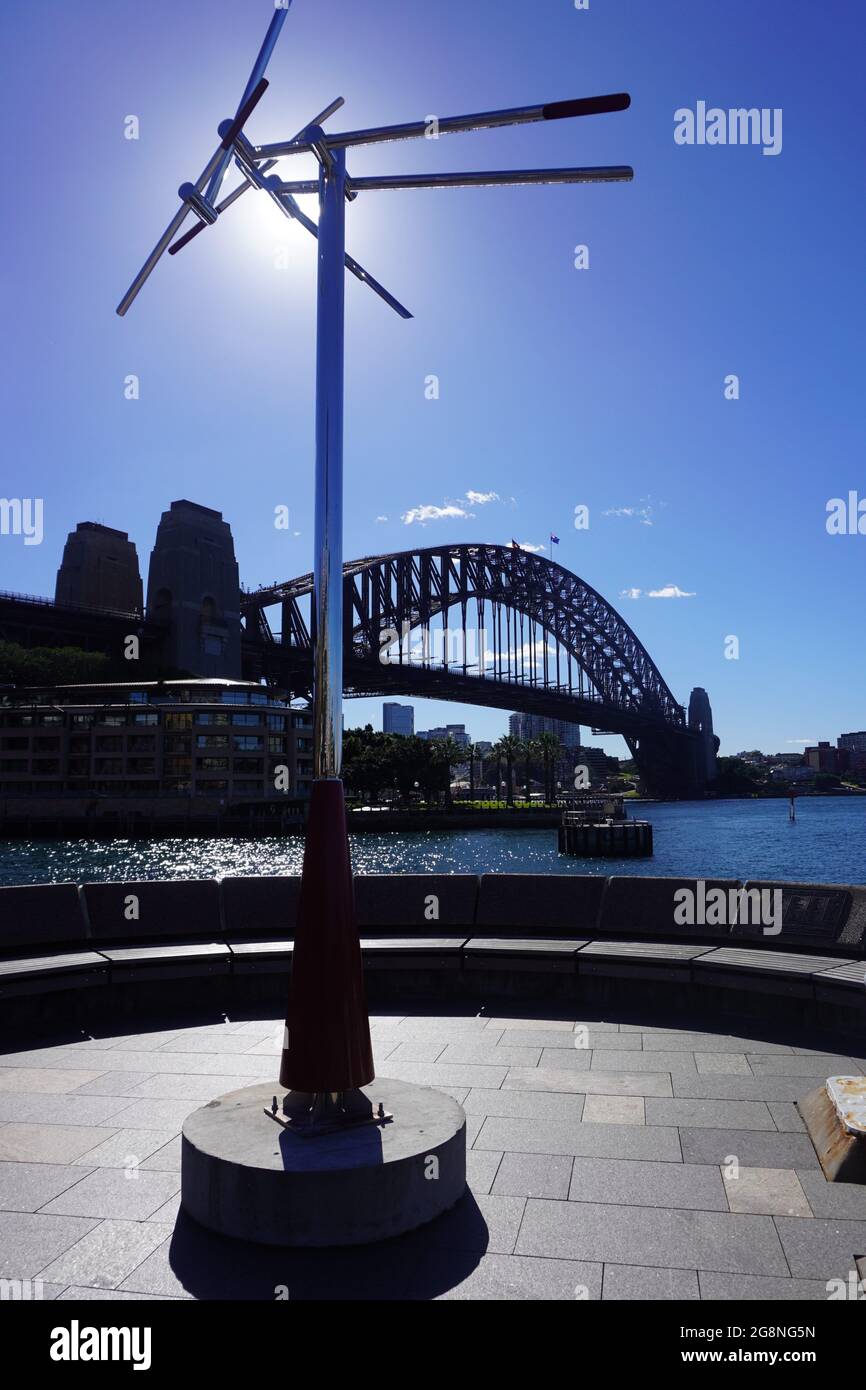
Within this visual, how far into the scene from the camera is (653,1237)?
3682 mm

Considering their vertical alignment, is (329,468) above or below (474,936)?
→ above

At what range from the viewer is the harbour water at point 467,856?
4628cm

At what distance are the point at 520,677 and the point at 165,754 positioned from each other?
126 ft

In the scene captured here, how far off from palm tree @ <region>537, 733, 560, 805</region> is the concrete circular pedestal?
9401 cm

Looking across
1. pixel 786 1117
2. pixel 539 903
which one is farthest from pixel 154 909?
pixel 786 1117

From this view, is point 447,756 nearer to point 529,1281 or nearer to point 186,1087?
point 186,1087

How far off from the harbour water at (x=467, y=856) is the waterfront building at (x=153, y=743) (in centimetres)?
634

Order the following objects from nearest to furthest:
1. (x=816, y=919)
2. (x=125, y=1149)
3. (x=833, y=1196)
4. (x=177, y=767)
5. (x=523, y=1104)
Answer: (x=833, y=1196)
(x=125, y=1149)
(x=523, y=1104)
(x=816, y=919)
(x=177, y=767)

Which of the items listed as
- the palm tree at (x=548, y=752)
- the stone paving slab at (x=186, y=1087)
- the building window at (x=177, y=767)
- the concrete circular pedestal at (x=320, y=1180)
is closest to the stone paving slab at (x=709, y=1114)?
the concrete circular pedestal at (x=320, y=1180)

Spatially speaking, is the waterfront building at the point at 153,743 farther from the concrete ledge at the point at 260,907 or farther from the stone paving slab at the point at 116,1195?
the stone paving slab at the point at 116,1195

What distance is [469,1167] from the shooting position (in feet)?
14.5

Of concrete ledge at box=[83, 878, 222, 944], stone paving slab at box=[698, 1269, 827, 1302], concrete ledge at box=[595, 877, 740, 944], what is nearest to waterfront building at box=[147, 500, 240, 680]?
concrete ledge at box=[83, 878, 222, 944]

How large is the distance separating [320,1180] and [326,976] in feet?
3.07
